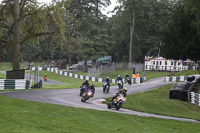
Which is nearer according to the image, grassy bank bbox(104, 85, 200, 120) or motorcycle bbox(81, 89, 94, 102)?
grassy bank bbox(104, 85, 200, 120)

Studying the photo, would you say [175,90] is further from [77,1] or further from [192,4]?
[77,1]

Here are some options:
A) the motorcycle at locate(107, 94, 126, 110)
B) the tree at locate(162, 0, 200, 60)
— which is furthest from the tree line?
the motorcycle at locate(107, 94, 126, 110)

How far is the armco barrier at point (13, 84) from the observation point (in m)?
25.5

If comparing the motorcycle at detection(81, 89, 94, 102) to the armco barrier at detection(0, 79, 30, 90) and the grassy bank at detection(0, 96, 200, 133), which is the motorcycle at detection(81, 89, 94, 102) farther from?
the armco barrier at detection(0, 79, 30, 90)

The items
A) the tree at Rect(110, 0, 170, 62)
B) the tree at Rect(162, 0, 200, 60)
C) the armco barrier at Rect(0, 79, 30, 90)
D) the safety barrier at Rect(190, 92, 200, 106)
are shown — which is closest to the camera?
the safety barrier at Rect(190, 92, 200, 106)

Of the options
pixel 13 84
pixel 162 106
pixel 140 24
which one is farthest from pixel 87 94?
pixel 140 24

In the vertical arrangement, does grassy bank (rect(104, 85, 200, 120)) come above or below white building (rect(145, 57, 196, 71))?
below

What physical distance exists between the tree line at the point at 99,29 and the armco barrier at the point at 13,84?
284 cm

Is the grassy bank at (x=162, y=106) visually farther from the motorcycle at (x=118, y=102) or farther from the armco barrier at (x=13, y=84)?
the armco barrier at (x=13, y=84)

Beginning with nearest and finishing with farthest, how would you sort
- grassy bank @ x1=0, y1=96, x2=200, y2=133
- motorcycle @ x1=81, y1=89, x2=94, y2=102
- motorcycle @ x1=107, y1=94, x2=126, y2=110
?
grassy bank @ x1=0, y1=96, x2=200, y2=133 < motorcycle @ x1=107, y1=94, x2=126, y2=110 < motorcycle @ x1=81, y1=89, x2=94, y2=102

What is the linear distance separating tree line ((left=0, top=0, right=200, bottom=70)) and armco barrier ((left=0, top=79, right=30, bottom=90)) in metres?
2.84

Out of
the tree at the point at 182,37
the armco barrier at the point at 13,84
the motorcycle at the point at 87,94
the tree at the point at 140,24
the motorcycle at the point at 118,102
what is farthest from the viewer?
the tree at the point at 140,24

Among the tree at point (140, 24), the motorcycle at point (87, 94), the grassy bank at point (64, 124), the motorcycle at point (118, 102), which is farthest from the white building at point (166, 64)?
the grassy bank at point (64, 124)

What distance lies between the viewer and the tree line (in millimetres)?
25672
